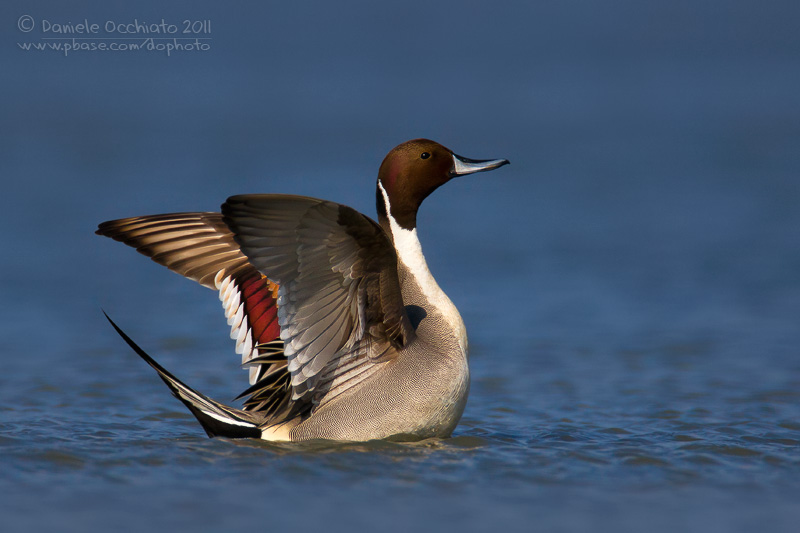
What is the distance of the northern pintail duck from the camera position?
15.4ft

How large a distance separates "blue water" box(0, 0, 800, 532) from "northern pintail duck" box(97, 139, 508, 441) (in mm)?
205

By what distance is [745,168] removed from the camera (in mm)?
14734

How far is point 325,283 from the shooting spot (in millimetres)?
4883

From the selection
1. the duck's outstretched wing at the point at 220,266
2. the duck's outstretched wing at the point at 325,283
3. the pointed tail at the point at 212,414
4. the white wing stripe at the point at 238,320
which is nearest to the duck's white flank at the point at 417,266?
the duck's outstretched wing at the point at 325,283

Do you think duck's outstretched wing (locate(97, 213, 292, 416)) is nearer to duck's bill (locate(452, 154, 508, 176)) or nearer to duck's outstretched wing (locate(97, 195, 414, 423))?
duck's outstretched wing (locate(97, 195, 414, 423))

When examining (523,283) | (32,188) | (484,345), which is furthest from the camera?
(32,188)

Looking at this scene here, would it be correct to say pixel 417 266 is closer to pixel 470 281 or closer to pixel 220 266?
pixel 220 266

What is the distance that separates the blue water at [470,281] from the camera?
4.71 metres

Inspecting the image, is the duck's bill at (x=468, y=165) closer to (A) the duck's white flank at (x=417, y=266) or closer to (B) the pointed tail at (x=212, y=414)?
(A) the duck's white flank at (x=417, y=266)

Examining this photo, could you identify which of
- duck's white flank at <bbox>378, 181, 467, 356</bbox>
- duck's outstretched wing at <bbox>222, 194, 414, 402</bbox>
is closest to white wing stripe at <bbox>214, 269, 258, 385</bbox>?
duck's outstretched wing at <bbox>222, 194, 414, 402</bbox>

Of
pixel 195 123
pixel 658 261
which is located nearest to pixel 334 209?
A: pixel 658 261

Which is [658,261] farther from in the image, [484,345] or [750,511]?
[750,511]

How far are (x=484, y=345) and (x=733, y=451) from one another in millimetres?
3001

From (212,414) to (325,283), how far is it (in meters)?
0.93
